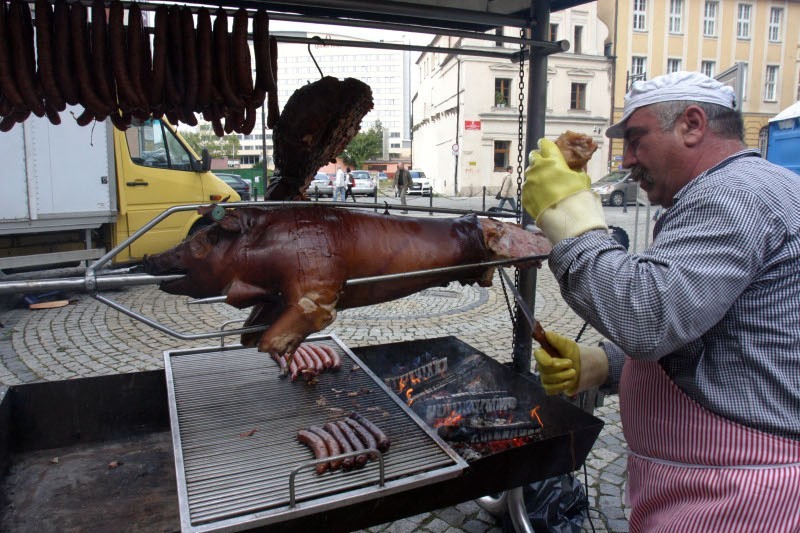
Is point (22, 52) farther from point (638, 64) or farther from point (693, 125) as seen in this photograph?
point (638, 64)

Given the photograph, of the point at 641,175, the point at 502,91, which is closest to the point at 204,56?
the point at 641,175

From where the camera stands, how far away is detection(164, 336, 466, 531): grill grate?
1.74 metres

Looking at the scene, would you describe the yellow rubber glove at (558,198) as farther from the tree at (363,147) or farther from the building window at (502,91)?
the tree at (363,147)

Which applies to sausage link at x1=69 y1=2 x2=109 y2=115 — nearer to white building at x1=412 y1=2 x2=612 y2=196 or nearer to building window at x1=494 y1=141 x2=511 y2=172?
white building at x1=412 y1=2 x2=612 y2=196

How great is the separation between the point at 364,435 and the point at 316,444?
0.20m

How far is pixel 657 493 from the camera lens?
66.4 inches

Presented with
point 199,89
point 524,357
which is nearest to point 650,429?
point 524,357

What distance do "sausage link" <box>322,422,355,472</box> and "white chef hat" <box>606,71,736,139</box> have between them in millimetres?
1454

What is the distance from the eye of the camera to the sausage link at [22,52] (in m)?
1.82

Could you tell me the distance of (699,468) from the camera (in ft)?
5.12

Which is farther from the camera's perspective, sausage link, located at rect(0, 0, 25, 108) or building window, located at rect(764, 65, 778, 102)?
building window, located at rect(764, 65, 778, 102)

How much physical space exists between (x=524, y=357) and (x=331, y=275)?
158cm

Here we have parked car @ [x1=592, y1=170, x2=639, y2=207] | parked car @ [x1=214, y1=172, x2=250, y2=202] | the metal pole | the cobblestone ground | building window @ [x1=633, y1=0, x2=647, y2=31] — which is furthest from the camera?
building window @ [x1=633, y1=0, x2=647, y2=31]

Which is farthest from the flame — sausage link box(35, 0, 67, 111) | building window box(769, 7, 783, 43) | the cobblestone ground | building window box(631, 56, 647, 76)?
building window box(769, 7, 783, 43)
